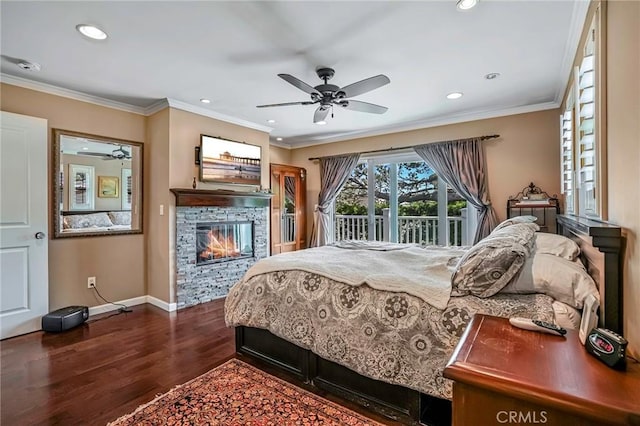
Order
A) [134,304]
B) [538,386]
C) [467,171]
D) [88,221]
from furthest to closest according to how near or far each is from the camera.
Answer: [88,221], [467,171], [134,304], [538,386]

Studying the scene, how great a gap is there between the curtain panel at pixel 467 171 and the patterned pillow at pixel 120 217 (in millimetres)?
4902

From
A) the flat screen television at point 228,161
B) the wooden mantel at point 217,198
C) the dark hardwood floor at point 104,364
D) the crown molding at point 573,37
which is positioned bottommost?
the dark hardwood floor at point 104,364

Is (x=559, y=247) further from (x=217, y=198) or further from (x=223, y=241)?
(x=223, y=241)

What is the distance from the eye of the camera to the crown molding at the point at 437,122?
3960mm

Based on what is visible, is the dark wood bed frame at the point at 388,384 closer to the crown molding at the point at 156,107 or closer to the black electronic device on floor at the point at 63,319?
the black electronic device on floor at the point at 63,319

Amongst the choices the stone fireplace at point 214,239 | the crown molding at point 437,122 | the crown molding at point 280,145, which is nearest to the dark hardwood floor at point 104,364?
the stone fireplace at point 214,239

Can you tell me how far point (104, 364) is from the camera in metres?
2.51

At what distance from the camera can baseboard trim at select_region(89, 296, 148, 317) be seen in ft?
12.1

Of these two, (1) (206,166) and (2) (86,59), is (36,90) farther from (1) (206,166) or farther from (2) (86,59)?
(1) (206,166)

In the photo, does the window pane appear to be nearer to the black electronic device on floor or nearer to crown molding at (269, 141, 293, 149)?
crown molding at (269, 141, 293, 149)

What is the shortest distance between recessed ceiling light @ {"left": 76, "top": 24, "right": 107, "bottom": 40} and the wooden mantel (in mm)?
1808

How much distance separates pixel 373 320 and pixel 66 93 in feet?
13.4

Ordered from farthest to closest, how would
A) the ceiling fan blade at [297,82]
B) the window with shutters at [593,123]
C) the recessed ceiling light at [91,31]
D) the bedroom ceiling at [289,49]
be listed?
1. the ceiling fan blade at [297,82]
2. the recessed ceiling light at [91,31]
3. the bedroom ceiling at [289,49]
4. the window with shutters at [593,123]

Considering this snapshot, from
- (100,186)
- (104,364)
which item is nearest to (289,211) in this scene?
(100,186)
